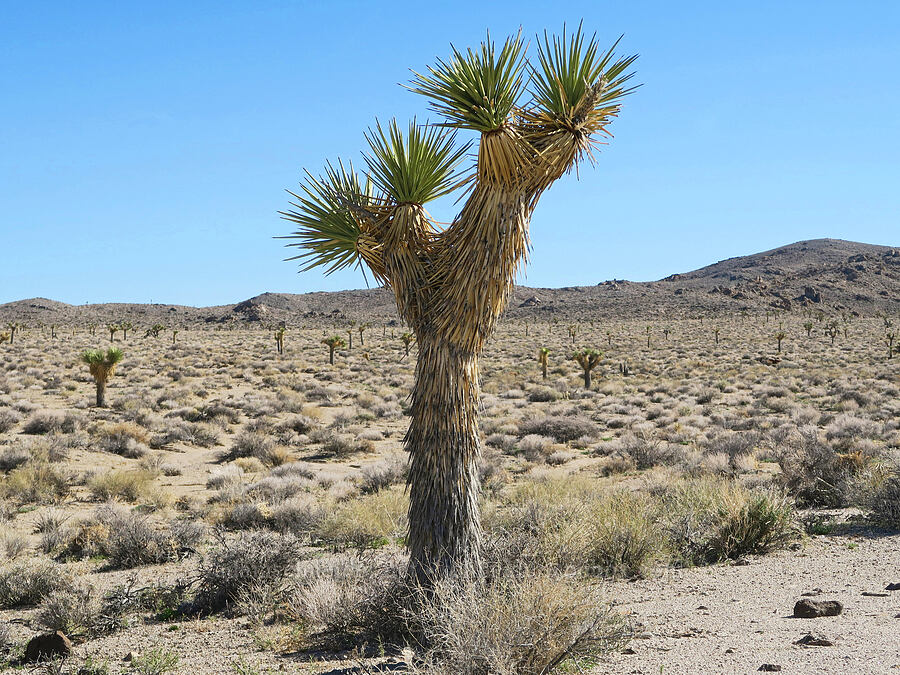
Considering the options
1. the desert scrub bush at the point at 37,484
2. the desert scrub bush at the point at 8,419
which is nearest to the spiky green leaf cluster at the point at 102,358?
the desert scrub bush at the point at 8,419

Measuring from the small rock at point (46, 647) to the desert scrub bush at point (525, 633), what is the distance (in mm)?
3594

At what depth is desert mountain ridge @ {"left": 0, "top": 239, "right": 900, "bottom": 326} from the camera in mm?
99562

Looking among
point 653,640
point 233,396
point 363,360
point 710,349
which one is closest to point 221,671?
point 653,640

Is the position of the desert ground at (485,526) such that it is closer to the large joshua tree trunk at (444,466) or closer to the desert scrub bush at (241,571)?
the desert scrub bush at (241,571)

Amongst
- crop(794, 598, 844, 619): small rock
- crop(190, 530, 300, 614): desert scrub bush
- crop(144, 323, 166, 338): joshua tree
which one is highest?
crop(144, 323, 166, 338): joshua tree

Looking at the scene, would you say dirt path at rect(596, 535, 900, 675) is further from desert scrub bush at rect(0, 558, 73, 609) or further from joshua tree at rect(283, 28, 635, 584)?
desert scrub bush at rect(0, 558, 73, 609)

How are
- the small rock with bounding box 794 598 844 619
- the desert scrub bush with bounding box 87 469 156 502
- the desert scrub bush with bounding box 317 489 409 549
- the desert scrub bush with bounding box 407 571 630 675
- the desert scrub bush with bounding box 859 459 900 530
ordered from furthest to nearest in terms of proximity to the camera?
1. the desert scrub bush with bounding box 87 469 156 502
2. the desert scrub bush with bounding box 317 489 409 549
3. the desert scrub bush with bounding box 859 459 900 530
4. the small rock with bounding box 794 598 844 619
5. the desert scrub bush with bounding box 407 571 630 675

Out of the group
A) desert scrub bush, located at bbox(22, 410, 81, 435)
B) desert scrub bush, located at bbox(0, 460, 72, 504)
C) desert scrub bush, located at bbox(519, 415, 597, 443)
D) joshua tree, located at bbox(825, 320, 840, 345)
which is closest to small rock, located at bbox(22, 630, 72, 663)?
desert scrub bush, located at bbox(0, 460, 72, 504)

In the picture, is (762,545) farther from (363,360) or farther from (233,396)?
(363,360)

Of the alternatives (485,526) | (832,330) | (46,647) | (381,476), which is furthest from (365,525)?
(832,330)

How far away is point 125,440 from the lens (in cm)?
1767

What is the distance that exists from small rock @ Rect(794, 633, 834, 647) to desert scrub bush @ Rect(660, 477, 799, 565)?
3.08 metres

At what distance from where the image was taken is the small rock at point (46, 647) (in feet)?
20.6

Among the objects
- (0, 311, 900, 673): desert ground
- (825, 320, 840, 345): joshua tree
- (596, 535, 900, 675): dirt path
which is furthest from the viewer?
(825, 320, 840, 345): joshua tree
